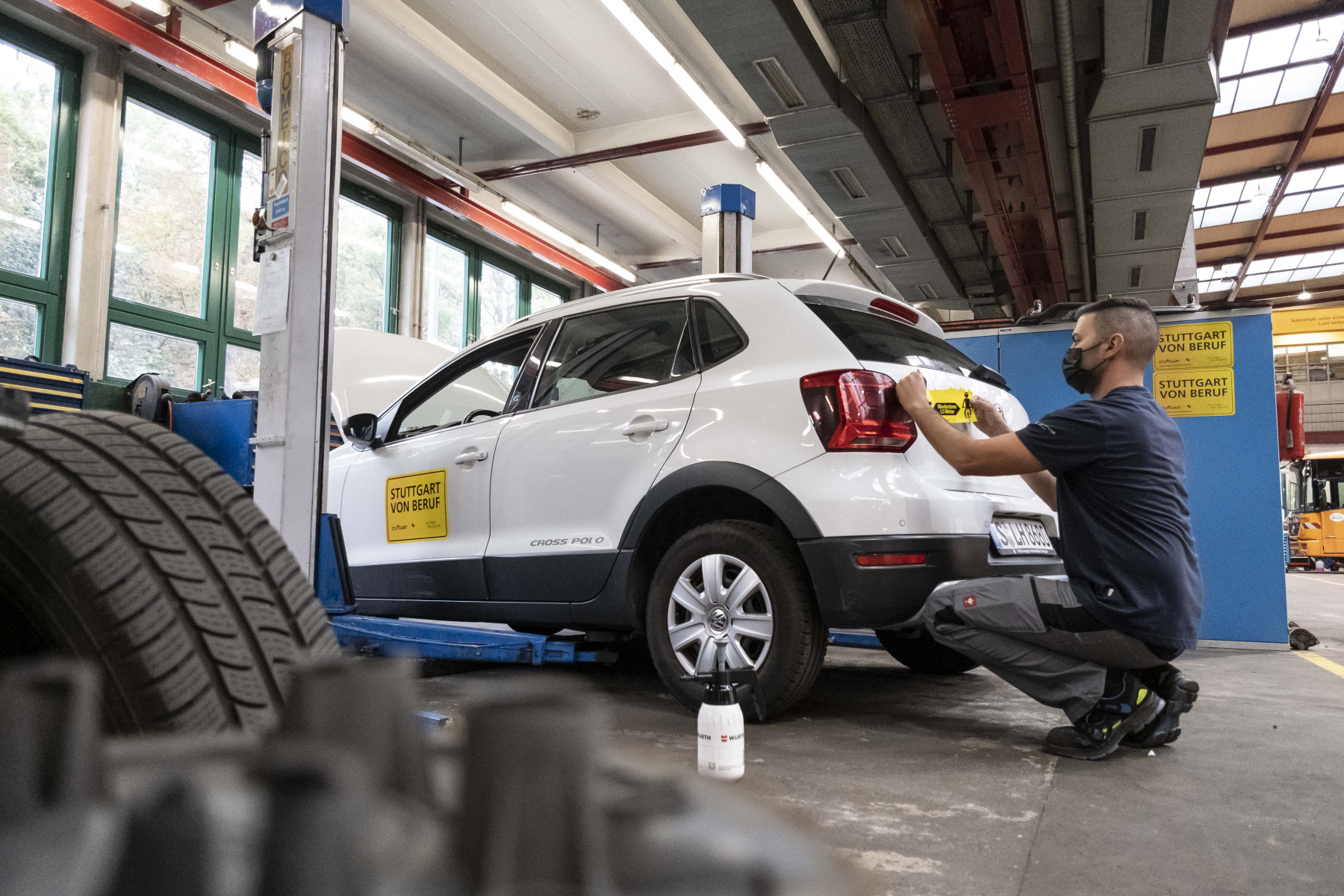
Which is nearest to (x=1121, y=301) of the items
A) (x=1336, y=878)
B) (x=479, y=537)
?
(x=1336, y=878)

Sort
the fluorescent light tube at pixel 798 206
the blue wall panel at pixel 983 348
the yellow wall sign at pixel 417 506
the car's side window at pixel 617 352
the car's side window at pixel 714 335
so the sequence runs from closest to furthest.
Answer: the car's side window at pixel 714 335 < the car's side window at pixel 617 352 < the yellow wall sign at pixel 417 506 < the blue wall panel at pixel 983 348 < the fluorescent light tube at pixel 798 206

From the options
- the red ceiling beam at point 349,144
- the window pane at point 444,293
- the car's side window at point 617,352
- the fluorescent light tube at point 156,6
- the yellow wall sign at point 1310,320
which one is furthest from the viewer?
the yellow wall sign at point 1310,320

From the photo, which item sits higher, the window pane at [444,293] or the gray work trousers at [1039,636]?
the window pane at [444,293]

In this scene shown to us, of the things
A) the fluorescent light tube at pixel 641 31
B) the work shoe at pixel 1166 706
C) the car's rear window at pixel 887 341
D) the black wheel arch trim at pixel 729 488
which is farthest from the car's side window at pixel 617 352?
the fluorescent light tube at pixel 641 31

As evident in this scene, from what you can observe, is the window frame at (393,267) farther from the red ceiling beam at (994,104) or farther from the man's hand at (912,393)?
the man's hand at (912,393)

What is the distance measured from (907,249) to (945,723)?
882cm

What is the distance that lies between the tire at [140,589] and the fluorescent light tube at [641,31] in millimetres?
7000

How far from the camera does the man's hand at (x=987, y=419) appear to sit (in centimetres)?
296

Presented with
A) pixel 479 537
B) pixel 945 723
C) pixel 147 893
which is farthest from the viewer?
pixel 479 537

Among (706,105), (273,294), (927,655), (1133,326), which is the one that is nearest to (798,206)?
(706,105)

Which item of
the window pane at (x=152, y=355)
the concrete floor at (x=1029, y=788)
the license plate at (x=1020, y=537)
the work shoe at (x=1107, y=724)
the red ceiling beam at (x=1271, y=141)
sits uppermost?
the red ceiling beam at (x=1271, y=141)

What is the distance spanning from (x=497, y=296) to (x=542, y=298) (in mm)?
1400

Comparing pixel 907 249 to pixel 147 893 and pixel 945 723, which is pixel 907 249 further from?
pixel 147 893

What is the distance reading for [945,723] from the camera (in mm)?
2936
